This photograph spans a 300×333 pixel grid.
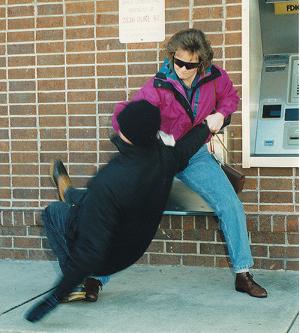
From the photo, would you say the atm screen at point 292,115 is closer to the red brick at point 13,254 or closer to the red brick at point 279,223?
the red brick at point 279,223

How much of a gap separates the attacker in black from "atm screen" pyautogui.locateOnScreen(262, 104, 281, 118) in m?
1.55

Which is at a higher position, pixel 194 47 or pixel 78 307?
pixel 194 47

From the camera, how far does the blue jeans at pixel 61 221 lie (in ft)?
14.1

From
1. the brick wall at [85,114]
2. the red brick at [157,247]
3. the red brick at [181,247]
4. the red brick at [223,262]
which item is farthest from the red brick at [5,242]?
the red brick at [223,262]

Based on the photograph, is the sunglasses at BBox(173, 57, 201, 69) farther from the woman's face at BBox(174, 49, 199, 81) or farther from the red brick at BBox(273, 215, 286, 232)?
the red brick at BBox(273, 215, 286, 232)

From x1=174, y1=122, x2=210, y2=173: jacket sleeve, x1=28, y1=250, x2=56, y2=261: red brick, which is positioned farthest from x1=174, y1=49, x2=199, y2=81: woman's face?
x1=28, y1=250, x2=56, y2=261: red brick

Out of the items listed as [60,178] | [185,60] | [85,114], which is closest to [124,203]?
[60,178]

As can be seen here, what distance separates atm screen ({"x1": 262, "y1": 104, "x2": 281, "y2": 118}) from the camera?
541 cm

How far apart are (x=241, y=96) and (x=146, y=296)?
1.60 m

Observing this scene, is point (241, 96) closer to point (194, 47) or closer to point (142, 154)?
point (194, 47)

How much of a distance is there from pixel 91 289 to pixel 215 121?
1304mm

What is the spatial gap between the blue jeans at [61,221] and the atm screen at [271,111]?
1729 mm

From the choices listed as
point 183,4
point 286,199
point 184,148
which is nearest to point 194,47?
point 184,148

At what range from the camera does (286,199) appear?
17.3 feet
